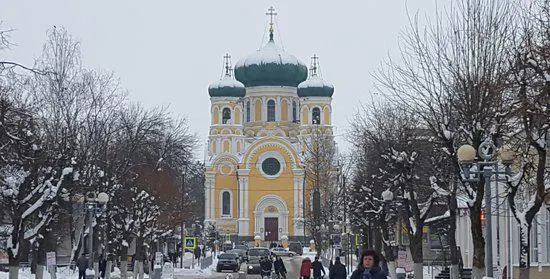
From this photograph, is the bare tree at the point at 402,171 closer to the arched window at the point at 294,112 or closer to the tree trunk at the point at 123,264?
the tree trunk at the point at 123,264

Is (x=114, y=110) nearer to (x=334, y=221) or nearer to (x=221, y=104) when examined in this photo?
(x=334, y=221)

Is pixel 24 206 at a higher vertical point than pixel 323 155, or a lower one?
lower

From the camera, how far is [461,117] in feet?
90.8

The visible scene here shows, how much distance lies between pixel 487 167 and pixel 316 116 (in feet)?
318

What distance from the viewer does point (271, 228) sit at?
12050cm

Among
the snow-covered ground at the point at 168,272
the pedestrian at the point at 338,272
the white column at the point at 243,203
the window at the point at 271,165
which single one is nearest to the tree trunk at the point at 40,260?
the snow-covered ground at the point at 168,272

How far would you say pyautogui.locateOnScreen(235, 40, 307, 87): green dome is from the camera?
395ft

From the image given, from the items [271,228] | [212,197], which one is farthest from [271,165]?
[212,197]

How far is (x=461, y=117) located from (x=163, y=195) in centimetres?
3396

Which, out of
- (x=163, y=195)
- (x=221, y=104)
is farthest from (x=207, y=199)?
(x=163, y=195)

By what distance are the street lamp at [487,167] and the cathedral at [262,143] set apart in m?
94.6

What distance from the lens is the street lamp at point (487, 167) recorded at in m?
22.8

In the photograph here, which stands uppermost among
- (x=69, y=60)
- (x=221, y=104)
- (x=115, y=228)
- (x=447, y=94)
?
(x=221, y=104)

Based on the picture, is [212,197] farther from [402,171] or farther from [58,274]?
[402,171]
